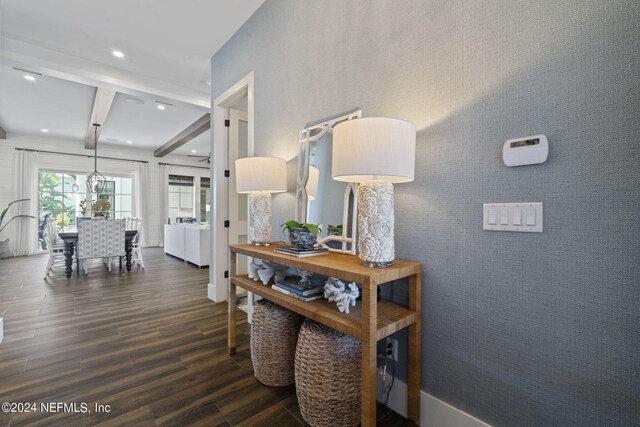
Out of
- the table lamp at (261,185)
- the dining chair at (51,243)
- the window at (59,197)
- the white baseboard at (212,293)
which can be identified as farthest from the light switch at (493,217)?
the window at (59,197)

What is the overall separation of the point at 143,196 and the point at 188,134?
10.5 feet

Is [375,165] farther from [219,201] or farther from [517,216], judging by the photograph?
[219,201]

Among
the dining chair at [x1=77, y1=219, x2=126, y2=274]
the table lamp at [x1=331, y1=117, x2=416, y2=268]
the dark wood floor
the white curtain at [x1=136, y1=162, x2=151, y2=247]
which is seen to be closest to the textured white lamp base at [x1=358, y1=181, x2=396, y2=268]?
the table lamp at [x1=331, y1=117, x2=416, y2=268]

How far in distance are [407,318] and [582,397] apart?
24.5 inches

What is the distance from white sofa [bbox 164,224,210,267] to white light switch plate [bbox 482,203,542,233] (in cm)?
472

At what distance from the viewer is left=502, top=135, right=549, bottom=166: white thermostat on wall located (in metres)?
1.05

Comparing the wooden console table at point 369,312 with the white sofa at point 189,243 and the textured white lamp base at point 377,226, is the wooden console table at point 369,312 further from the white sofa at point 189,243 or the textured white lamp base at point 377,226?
the white sofa at point 189,243

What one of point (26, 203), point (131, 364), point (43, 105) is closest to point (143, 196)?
point (26, 203)

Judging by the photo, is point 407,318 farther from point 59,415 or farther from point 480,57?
point 59,415

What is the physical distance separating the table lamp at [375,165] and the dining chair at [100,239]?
481 cm

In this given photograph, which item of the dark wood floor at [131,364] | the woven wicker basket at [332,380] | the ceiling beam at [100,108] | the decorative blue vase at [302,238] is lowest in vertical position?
the dark wood floor at [131,364]

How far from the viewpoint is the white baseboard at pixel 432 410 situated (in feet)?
4.18

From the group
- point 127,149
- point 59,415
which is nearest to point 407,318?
point 59,415

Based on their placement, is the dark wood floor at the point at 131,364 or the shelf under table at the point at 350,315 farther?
the dark wood floor at the point at 131,364
